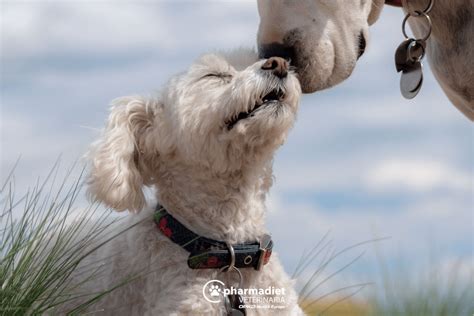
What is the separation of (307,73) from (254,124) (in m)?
0.68

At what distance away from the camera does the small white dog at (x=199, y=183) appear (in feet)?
14.7

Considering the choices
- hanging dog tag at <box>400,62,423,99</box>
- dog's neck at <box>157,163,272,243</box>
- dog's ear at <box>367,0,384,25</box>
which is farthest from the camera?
dog's ear at <box>367,0,384,25</box>

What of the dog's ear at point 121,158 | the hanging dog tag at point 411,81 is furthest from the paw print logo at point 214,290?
the hanging dog tag at point 411,81

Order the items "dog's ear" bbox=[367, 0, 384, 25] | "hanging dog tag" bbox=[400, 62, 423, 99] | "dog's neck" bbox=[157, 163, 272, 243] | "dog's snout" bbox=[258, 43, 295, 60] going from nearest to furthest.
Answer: "dog's neck" bbox=[157, 163, 272, 243] → "dog's snout" bbox=[258, 43, 295, 60] → "hanging dog tag" bbox=[400, 62, 423, 99] → "dog's ear" bbox=[367, 0, 384, 25]

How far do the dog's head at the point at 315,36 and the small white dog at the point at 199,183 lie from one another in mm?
385

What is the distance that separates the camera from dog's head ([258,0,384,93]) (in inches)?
197

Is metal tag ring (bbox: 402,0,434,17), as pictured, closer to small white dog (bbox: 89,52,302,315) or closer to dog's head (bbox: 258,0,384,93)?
dog's head (bbox: 258,0,384,93)

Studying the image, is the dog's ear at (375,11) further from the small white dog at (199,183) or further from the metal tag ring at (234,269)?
the metal tag ring at (234,269)

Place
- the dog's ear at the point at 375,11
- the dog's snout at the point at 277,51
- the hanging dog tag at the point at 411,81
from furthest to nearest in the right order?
the dog's ear at the point at 375,11 → the hanging dog tag at the point at 411,81 → the dog's snout at the point at 277,51

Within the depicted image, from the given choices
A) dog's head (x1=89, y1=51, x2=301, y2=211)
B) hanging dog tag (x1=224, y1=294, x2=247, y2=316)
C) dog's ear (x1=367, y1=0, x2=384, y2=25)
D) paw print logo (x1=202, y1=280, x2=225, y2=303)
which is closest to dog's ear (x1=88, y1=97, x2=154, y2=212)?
dog's head (x1=89, y1=51, x2=301, y2=211)

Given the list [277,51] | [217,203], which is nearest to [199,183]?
[217,203]

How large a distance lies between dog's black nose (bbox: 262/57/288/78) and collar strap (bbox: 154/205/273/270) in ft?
2.35

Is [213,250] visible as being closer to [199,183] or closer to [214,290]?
[214,290]

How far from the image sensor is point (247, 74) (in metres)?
4.50
